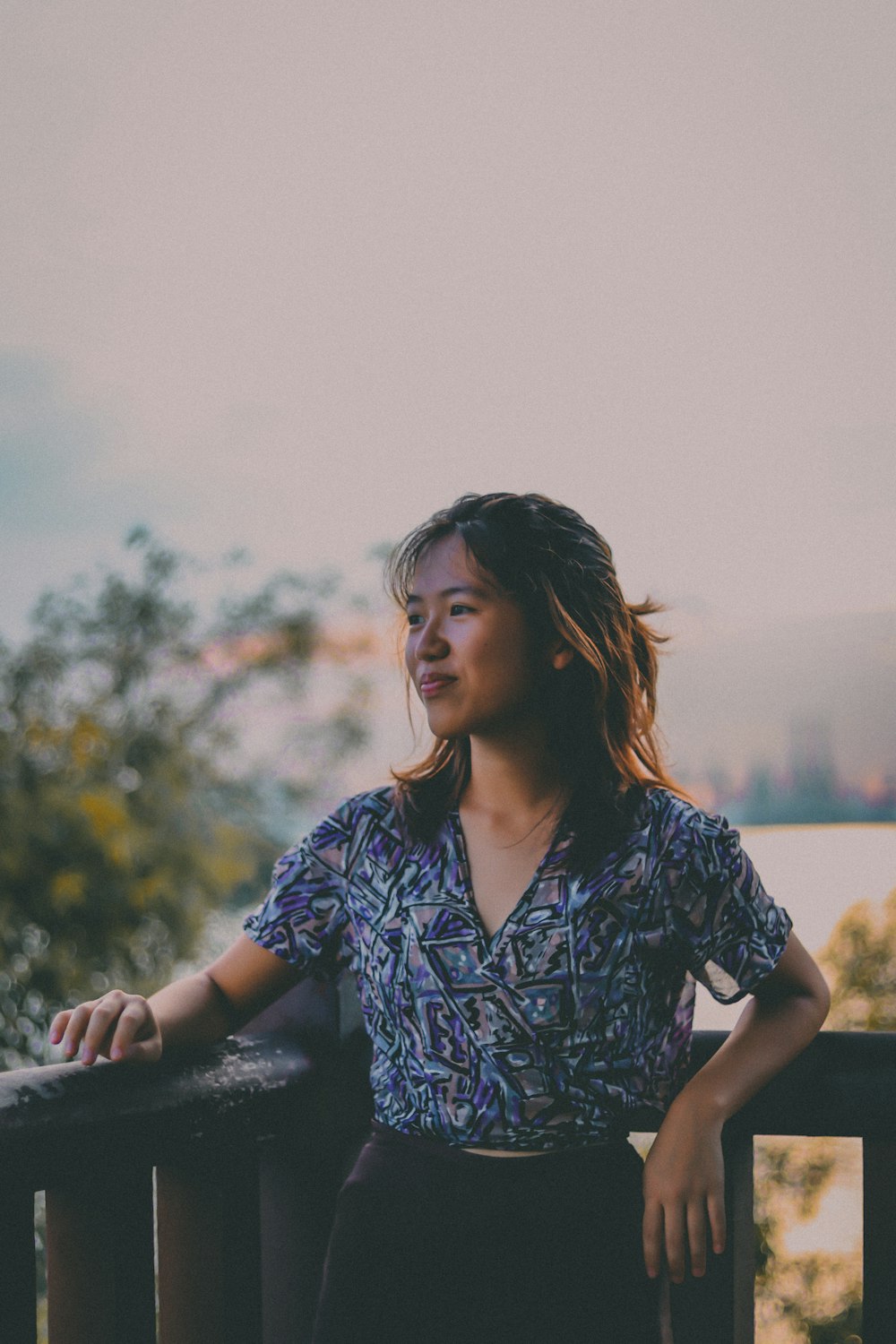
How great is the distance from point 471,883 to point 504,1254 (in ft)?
1.15

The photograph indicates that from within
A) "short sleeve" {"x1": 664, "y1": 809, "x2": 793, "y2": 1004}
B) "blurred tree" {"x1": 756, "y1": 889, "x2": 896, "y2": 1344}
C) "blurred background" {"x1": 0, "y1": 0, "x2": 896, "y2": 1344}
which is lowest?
"blurred tree" {"x1": 756, "y1": 889, "x2": 896, "y2": 1344}

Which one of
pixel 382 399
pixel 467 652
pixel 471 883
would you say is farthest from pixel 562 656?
pixel 382 399

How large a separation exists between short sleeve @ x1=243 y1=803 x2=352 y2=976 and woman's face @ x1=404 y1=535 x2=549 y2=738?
7.8 inches

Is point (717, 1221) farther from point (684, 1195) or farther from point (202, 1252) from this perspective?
point (202, 1252)

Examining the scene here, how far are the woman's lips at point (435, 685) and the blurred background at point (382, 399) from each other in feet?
12.2

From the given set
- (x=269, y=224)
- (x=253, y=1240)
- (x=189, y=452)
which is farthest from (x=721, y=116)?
(x=253, y=1240)

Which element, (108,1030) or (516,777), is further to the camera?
(516,777)

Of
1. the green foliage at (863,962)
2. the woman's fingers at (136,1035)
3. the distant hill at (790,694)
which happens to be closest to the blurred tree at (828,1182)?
the green foliage at (863,962)

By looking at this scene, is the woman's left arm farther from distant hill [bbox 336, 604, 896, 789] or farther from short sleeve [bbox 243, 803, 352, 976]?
distant hill [bbox 336, 604, 896, 789]

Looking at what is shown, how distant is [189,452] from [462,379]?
2099 mm

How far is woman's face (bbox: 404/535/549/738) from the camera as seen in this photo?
4.03ft

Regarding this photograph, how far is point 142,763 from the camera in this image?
20.4 ft

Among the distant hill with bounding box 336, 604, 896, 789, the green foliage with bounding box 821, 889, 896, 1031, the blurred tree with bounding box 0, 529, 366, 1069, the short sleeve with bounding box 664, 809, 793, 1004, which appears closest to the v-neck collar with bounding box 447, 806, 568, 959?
the short sleeve with bounding box 664, 809, 793, 1004

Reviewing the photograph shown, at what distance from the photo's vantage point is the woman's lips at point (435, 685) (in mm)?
1229
